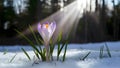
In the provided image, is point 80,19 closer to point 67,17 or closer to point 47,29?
point 67,17

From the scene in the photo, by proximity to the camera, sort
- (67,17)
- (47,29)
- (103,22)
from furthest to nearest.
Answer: (67,17), (103,22), (47,29)

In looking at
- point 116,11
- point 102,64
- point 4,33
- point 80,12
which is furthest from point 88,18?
point 102,64

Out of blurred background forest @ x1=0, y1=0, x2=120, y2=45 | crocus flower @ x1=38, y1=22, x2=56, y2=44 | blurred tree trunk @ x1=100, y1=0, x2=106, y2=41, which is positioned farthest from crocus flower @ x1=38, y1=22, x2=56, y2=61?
blurred tree trunk @ x1=100, y1=0, x2=106, y2=41

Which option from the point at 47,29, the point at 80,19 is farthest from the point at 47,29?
the point at 80,19

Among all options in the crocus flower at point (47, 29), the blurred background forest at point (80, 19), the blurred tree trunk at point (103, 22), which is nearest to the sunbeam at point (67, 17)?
the blurred background forest at point (80, 19)

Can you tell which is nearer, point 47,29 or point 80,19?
point 47,29

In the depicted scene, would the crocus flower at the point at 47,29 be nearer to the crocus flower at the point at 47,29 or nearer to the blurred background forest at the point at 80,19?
the crocus flower at the point at 47,29

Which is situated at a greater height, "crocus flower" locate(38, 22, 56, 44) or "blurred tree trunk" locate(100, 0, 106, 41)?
"crocus flower" locate(38, 22, 56, 44)

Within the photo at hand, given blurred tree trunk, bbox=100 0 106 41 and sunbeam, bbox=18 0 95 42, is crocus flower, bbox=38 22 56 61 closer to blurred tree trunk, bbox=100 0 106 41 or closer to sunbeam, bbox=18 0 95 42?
sunbeam, bbox=18 0 95 42

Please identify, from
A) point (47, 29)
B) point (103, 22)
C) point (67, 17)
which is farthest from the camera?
point (67, 17)
